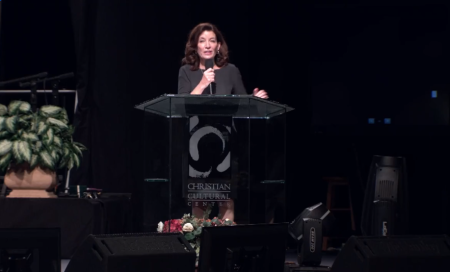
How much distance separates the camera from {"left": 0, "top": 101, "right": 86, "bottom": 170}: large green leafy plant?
5.14 metres

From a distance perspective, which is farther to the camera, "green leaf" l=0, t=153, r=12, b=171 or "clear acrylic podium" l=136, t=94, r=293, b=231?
"green leaf" l=0, t=153, r=12, b=171

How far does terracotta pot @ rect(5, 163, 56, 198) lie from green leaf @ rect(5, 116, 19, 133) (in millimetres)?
248

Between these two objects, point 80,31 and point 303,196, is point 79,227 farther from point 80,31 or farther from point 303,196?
point 303,196

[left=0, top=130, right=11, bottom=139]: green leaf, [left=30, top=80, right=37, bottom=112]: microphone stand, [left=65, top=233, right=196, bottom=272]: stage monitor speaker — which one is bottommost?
[left=65, top=233, right=196, bottom=272]: stage monitor speaker

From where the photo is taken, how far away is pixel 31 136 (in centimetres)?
518

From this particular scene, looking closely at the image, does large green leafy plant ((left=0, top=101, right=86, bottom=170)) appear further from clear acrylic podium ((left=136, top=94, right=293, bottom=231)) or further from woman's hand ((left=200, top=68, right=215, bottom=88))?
woman's hand ((left=200, top=68, right=215, bottom=88))

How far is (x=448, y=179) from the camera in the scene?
23.5ft

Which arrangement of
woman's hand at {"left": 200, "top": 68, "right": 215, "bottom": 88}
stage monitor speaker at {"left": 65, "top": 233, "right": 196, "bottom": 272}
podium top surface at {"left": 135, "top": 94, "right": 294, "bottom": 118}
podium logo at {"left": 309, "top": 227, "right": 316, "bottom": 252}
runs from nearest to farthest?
stage monitor speaker at {"left": 65, "top": 233, "right": 196, "bottom": 272}, podium top surface at {"left": 135, "top": 94, "right": 294, "bottom": 118}, woman's hand at {"left": 200, "top": 68, "right": 215, "bottom": 88}, podium logo at {"left": 309, "top": 227, "right": 316, "bottom": 252}

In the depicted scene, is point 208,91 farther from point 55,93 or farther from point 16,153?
point 55,93

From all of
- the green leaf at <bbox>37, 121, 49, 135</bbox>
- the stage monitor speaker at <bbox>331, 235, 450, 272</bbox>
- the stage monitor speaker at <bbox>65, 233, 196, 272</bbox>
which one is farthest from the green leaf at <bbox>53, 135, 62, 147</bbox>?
the stage monitor speaker at <bbox>331, 235, 450, 272</bbox>

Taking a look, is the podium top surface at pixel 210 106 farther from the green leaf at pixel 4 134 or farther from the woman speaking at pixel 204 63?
the green leaf at pixel 4 134

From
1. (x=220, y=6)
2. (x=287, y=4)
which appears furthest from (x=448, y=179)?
(x=220, y=6)

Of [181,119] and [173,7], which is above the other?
[173,7]

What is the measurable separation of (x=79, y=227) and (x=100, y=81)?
2034 millimetres
